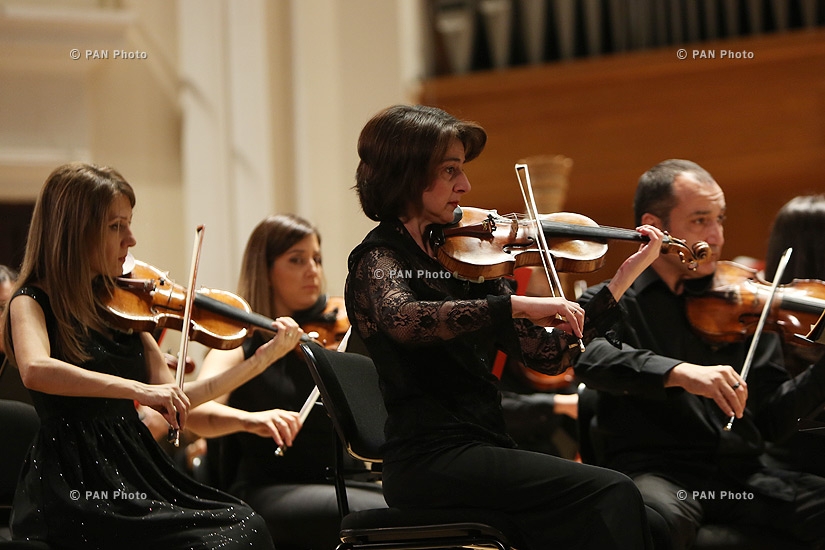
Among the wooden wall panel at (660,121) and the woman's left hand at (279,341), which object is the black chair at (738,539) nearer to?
the woman's left hand at (279,341)

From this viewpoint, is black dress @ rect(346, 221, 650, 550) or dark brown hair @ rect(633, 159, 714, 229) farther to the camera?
dark brown hair @ rect(633, 159, 714, 229)

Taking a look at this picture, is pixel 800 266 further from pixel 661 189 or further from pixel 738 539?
pixel 738 539

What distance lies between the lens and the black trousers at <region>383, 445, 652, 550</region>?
192 centimetres

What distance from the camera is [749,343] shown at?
2691mm

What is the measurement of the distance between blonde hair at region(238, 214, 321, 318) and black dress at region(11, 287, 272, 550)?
2.27 ft

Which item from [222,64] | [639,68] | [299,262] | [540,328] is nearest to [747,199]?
[639,68]

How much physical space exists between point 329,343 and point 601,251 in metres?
1.00

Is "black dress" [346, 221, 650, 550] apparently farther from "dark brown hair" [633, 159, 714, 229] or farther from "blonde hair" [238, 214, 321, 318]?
"blonde hair" [238, 214, 321, 318]

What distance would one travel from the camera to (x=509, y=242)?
218 centimetres

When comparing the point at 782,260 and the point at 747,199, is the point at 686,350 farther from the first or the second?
the point at 747,199

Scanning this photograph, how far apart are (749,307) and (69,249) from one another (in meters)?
1.63

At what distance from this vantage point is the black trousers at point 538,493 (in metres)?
1.92

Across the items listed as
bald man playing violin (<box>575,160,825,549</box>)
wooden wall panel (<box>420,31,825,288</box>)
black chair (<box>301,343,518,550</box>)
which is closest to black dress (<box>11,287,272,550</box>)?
black chair (<box>301,343,518,550</box>)

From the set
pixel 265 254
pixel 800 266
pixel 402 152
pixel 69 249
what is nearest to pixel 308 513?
pixel 265 254
